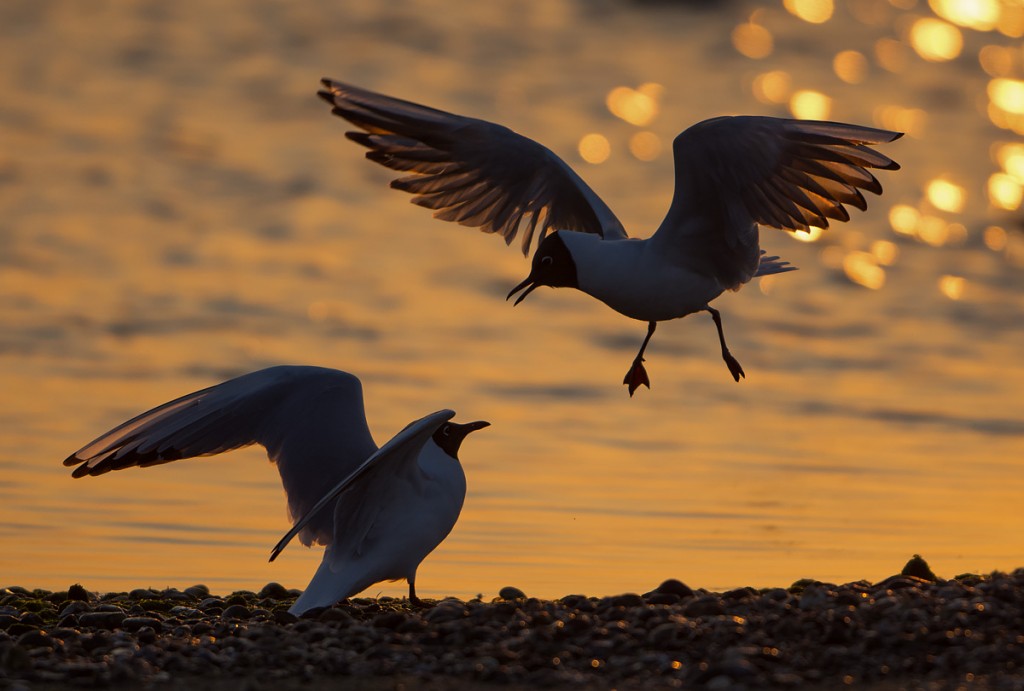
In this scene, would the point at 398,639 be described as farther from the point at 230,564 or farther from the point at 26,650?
the point at 230,564

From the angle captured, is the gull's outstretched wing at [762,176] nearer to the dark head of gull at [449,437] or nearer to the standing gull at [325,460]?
the dark head of gull at [449,437]

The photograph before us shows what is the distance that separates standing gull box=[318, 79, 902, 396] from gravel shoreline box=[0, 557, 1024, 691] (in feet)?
6.16

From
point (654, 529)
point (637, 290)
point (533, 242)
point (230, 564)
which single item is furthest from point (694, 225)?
point (230, 564)

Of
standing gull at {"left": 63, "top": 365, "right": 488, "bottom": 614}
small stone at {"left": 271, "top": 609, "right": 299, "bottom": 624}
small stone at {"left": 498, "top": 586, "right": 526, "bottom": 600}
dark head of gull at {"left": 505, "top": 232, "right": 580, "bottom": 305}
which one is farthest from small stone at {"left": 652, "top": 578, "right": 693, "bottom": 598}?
dark head of gull at {"left": 505, "top": 232, "right": 580, "bottom": 305}

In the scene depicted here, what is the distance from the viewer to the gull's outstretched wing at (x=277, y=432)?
8.61 metres

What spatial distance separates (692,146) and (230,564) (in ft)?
12.5

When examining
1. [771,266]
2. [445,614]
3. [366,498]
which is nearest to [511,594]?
[366,498]

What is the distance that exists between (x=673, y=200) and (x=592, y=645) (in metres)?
2.83

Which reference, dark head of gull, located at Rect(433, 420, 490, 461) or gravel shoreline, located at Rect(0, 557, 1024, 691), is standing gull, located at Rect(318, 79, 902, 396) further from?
gravel shoreline, located at Rect(0, 557, 1024, 691)

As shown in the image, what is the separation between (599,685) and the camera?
21.4 feet

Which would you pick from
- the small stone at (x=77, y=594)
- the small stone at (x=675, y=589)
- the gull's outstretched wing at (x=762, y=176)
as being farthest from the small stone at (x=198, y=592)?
the gull's outstretched wing at (x=762, y=176)

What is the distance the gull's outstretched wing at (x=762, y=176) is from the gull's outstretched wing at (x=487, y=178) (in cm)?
100

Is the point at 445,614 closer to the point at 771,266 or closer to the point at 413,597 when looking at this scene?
the point at 413,597

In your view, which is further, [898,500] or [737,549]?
[898,500]
